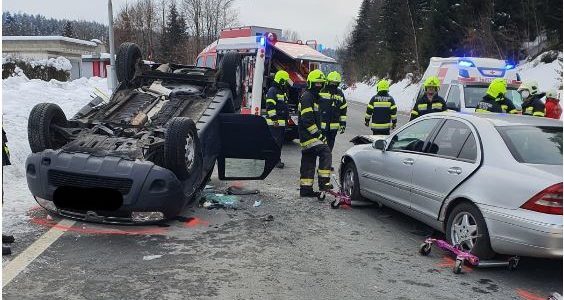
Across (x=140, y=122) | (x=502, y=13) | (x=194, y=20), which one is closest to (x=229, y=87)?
(x=140, y=122)

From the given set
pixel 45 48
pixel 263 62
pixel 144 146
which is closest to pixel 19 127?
pixel 263 62

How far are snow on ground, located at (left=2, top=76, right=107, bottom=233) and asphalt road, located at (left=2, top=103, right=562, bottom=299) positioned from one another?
0.27 meters

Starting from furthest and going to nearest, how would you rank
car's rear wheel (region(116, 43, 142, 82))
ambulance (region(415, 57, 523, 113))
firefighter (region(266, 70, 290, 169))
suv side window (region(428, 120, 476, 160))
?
ambulance (region(415, 57, 523, 113)) < firefighter (region(266, 70, 290, 169)) < car's rear wheel (region(116, 43, 142, 82)) < suv side window (region(428, 120, 476, 160))

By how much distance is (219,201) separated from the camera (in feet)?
22.1

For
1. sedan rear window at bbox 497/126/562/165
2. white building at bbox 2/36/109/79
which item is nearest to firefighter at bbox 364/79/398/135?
sedan rear window at bbox 497/126/562/165

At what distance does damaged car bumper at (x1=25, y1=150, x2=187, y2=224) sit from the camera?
5.17 meters

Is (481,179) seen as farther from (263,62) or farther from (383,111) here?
(263,62)

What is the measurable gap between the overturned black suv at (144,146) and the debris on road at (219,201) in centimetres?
30

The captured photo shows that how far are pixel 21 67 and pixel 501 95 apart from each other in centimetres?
2513

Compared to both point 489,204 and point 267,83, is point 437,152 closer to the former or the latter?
point 489,204

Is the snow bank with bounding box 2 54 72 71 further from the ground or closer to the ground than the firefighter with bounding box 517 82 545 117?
further from the ground

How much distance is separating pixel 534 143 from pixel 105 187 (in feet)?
13.2

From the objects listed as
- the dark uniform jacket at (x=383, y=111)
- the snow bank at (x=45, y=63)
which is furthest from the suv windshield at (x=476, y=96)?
the snow bank at (x=45, y=63)

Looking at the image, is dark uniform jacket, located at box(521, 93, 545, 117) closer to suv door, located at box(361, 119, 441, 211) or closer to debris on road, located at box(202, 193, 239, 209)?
suv door, located at box(361, 119, 441, 211)
